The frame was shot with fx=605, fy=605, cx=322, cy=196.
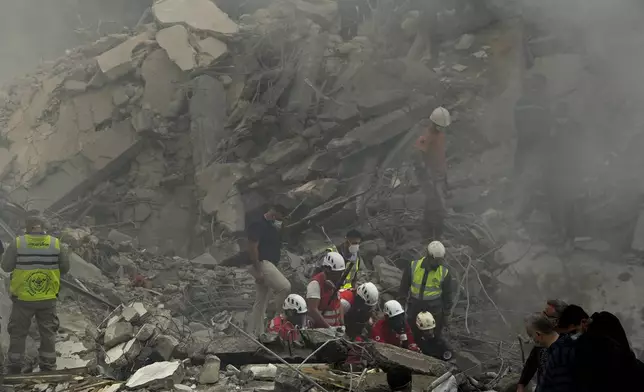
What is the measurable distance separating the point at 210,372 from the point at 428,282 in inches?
80.8

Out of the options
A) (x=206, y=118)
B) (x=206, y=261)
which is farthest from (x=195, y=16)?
(x=206, y=261)

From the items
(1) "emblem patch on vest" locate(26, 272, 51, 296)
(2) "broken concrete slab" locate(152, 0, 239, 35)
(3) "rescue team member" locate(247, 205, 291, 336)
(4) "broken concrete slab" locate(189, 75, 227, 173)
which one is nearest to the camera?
(1) "emblem patch on vest" locate(26, 272, 51, 296)

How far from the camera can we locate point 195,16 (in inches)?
395

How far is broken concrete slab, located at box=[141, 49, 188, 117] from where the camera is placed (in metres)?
9.23

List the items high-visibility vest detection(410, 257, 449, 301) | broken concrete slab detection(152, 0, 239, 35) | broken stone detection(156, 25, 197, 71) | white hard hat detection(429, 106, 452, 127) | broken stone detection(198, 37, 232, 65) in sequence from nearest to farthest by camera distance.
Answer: high-visibility vest detection(410, 257, 449, 301) → white hard hat detection(429, 106, 452, 127) → broken stone detection(156, 25, 197, 71) → broken stone detection(198, 37, 232, 65) → broken concrete slab detection(152, 0, 239, 35)

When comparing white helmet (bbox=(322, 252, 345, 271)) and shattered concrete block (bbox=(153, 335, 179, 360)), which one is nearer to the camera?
shattered concrete block (bbox=(153, 335, 179, 360))

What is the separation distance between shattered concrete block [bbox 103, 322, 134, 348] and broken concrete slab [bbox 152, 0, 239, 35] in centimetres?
593

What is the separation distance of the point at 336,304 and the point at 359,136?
385cm

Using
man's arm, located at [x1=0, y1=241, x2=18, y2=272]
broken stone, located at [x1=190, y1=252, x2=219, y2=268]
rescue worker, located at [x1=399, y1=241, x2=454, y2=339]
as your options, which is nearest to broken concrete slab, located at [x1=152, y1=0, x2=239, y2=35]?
broken stone, located at [x1=190, y1=252, x2=219, y2=268]

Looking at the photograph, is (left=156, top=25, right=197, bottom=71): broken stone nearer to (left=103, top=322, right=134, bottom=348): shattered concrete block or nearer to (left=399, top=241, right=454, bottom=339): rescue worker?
(left=103, top=322, right=134, bottom=348): shattered concrete block

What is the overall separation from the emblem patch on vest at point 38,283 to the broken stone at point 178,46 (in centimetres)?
504

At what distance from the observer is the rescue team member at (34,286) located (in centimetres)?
495

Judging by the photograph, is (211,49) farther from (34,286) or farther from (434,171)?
(34,286)

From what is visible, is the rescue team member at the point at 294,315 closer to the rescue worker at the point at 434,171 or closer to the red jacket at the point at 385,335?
the red jacket at the point at 385,335
